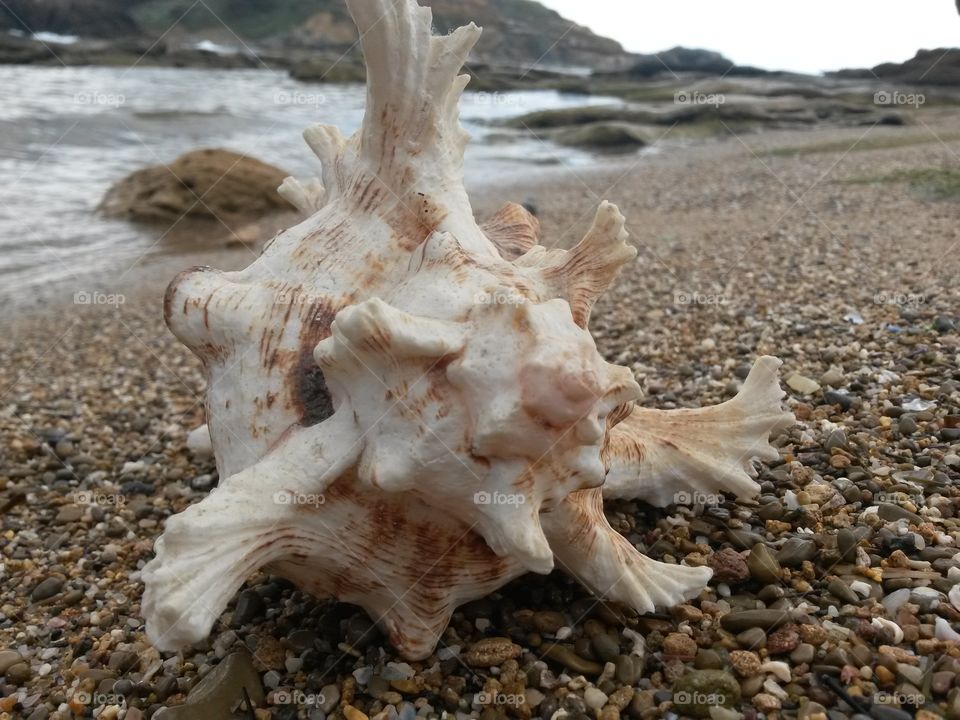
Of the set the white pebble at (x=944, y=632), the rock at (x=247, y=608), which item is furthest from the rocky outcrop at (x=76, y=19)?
the white pebble at (x=944, y=632)

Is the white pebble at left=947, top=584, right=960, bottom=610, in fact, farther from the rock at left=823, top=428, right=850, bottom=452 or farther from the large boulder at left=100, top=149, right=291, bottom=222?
Result: the large boulder at left=100, top=149, right=291, bottom=222

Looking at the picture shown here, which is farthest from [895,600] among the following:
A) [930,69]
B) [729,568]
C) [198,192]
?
[930,69]

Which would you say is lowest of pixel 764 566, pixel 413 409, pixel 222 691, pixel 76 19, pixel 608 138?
pixel 222 691

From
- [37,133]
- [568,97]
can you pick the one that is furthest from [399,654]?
[568,97]

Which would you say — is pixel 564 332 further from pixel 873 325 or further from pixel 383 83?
pixel 873 325

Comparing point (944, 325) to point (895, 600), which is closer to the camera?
point (895, 600)

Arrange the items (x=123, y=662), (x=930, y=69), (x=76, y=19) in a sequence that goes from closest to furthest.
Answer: (x=123, y=662), (x=930, y=69), (x=76, y=19)

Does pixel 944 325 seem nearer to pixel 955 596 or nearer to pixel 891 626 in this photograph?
pixel 955 596
